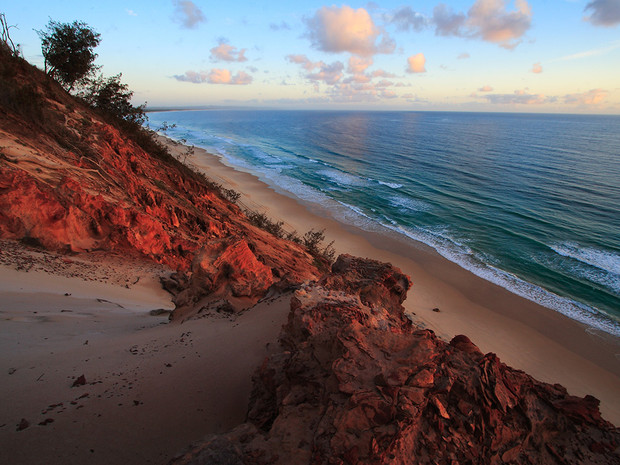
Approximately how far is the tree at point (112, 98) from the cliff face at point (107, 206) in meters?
5.09

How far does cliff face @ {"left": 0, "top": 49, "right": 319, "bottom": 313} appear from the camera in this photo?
8945 mm

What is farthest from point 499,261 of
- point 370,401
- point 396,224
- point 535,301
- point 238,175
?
point 238,175

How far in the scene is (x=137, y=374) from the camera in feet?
16.1

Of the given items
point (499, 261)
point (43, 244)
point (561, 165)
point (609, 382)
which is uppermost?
point (43, 244)

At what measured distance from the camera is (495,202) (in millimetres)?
30844

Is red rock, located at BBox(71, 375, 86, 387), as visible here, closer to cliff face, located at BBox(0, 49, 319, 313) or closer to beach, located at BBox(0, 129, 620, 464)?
beach, located at BBox(0, 129, 620, 464)

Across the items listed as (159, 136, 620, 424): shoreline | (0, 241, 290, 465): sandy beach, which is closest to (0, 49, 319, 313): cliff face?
(0, 241, 290, 465): sandy beach

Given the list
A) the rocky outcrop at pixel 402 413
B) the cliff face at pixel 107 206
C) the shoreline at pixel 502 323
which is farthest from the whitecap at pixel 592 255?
the rocky outcrop at pixel 402 413

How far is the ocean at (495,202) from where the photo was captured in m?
19.3

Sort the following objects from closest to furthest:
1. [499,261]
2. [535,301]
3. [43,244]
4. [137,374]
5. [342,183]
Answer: [137,374]
[43,244]
[535,301]
[499,261]
[342,183]

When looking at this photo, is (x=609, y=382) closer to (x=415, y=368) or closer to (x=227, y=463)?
(x=415, y=368)

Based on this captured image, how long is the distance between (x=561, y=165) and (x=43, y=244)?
56035 mm

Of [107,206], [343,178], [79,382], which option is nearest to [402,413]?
[79,382]

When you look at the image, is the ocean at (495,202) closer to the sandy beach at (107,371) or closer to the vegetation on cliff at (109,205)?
the vegetation on cliff at (109,205)
